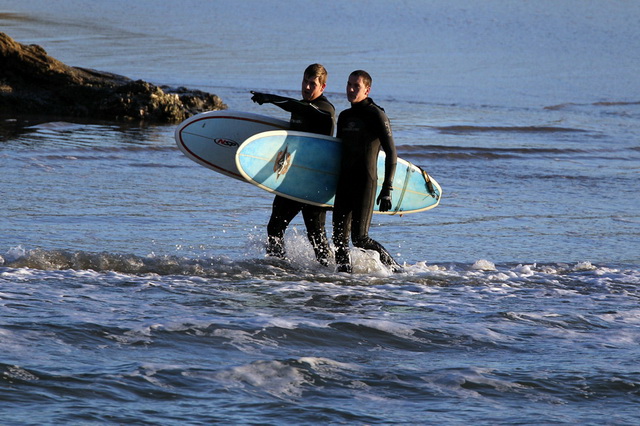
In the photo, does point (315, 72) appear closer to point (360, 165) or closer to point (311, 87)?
point (311, 87)

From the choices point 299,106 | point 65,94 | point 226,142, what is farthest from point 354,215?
point 65,94

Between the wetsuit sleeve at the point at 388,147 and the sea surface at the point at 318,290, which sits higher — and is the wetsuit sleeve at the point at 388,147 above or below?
above

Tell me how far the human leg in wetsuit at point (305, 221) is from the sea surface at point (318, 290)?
21cm

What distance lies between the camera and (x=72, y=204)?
32.1 feet

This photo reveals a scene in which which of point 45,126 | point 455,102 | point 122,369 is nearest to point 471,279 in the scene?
point 122,369

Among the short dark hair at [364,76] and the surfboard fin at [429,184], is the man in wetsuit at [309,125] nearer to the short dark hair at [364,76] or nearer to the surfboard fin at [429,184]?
the short dark hair at [364,76]

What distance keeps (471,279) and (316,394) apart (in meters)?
3.16

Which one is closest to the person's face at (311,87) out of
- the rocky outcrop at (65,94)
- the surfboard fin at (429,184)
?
the surfboard fin at (429,184)

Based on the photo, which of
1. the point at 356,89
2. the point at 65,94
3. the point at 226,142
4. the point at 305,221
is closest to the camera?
the point at 356,89

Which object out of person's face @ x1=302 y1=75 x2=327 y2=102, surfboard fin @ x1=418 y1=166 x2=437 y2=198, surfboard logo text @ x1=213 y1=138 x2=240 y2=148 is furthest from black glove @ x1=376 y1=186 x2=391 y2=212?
surfboard logo text @ x1=213 y1=138 x2=240 y2=148

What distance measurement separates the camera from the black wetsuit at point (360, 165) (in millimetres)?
7004

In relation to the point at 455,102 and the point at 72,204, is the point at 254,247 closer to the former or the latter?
the point at 72,204

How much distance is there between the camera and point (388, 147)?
6980 mm

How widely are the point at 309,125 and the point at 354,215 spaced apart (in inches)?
31.3
